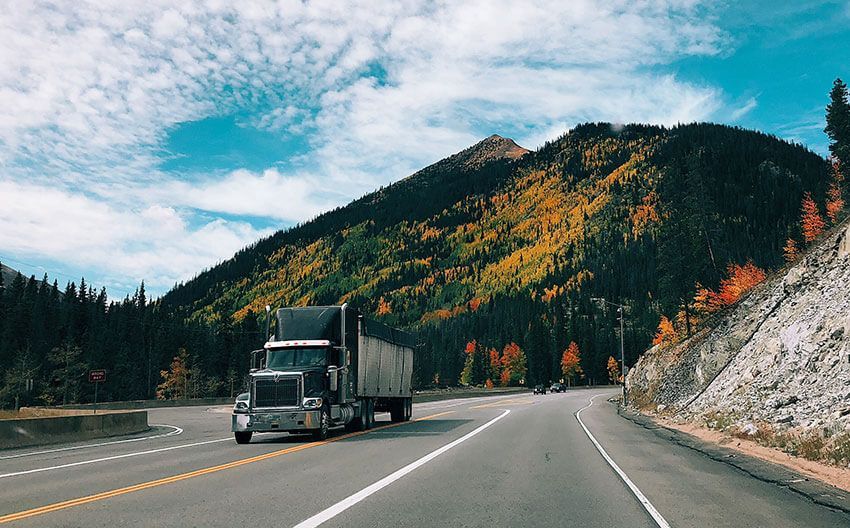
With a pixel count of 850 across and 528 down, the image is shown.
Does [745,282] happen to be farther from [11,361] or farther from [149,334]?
[149,334]

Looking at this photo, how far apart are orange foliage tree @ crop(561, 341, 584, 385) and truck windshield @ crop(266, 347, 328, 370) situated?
142m

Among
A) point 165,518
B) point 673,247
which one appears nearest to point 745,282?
point 673,247

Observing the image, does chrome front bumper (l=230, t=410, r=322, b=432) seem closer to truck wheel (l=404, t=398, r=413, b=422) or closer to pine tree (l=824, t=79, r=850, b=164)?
truck wheel (l=404, t=398, r=413, b=422)

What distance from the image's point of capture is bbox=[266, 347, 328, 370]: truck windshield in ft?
70.8

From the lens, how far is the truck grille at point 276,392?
2039 cm

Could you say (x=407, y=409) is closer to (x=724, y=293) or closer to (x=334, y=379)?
(x=334, y=379)

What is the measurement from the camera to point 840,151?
6944 cm

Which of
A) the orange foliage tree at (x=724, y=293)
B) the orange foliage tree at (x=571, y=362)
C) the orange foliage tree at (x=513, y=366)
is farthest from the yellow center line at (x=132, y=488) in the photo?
the orange foliage tree at (x=513, y=366)

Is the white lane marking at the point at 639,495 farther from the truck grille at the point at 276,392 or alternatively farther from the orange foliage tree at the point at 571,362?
the orange foliage tree at the point at 571,362

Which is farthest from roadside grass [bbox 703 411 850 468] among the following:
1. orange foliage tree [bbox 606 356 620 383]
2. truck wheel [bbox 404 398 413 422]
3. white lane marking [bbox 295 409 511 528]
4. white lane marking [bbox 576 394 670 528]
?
orange foliage tree [bbox 606 356 620 383]

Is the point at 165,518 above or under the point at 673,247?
under

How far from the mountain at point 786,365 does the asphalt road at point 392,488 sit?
2.99 metres

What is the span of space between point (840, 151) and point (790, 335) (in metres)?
55.9

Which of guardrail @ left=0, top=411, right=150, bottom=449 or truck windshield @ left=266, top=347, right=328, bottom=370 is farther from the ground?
truck windshield @ left=266, top=347, right=328, bottom=370
